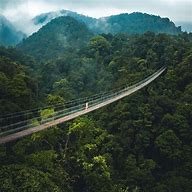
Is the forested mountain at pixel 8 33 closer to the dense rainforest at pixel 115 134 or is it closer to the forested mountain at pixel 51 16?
the forested mountain at pixel 51 16

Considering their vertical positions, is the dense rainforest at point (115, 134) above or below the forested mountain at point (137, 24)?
below

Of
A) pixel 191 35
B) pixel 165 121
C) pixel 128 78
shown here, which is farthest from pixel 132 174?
pixel 191 35

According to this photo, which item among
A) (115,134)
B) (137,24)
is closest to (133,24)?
(137,24)

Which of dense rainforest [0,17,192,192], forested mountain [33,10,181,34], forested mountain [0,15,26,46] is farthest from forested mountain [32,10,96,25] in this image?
dense rainforest [0,17,192,192]

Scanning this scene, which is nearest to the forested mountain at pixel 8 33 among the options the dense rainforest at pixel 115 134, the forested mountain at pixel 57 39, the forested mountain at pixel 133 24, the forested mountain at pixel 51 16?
the forested mountain at pixel 51 16

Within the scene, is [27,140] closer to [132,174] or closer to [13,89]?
[13,89]

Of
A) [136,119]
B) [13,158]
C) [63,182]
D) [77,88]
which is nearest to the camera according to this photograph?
[13,158]
